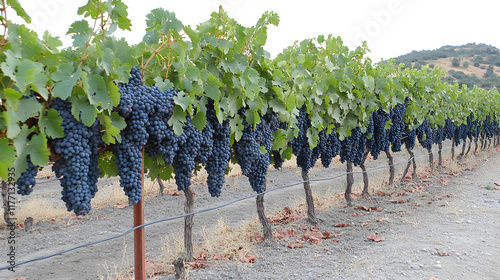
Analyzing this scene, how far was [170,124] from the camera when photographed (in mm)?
3006

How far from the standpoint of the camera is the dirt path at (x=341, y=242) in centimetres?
452

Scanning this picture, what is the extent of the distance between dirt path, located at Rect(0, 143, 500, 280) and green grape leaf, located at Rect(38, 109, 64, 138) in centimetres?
278

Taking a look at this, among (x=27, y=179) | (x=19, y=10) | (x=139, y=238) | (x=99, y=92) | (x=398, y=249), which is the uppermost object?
(x=19, y=10)

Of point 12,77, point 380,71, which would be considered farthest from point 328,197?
point 12,77

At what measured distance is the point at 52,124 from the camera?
7.63 feet

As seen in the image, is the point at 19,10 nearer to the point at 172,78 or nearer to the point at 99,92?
the point at 99,92

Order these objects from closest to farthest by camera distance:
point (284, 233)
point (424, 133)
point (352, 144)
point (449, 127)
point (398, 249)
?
point (398, 249) → point (284, 233) → point (352, 144) → point (424, 133) → point (449, 127)

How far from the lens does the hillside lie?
170 ft

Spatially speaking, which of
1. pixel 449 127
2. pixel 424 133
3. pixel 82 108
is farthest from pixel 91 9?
pixel 449 127

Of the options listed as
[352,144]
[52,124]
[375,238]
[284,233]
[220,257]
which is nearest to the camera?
[52,124]

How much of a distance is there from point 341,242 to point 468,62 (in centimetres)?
7103

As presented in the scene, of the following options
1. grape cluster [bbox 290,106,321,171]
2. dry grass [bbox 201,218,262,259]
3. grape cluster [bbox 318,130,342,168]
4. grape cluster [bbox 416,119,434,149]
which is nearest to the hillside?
grape cluster [bbox 416,119,434,149]

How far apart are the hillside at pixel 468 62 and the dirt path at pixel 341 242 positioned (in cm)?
4939

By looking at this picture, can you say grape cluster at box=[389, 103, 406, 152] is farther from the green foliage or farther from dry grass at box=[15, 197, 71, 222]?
dry grass at box=[15, 197, 71, 222]
